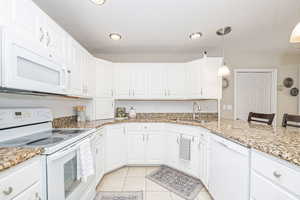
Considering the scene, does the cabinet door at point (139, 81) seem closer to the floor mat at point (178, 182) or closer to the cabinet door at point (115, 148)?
the cabinet door at point (115, 148)

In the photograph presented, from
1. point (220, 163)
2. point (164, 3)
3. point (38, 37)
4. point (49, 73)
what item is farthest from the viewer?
point (164, 3)

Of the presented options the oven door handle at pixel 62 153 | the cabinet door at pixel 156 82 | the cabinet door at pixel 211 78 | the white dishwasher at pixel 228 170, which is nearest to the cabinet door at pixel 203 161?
the white dishwasher at pixel 228 170

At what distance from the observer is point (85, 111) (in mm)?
2572

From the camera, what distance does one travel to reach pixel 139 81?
2992 millimetres

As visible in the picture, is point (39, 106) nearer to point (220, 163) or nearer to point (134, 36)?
point (134, 36)

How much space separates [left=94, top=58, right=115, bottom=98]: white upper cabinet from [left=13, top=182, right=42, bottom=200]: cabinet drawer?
5.97 feet

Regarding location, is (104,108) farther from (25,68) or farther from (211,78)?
(211,78)

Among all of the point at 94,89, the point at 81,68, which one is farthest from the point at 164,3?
the point at 94,89

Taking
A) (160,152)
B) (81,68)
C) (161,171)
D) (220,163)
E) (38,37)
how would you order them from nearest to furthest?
(38,37) < (220,163) < (81,68) < (161,171) < (160,152)

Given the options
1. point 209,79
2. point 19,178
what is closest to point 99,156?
point 19,178

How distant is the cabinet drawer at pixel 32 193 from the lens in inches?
32.5

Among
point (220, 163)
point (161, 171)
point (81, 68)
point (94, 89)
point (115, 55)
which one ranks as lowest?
point (161, 171)

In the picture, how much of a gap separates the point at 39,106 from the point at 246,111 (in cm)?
389

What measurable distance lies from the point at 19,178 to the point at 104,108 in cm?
199
